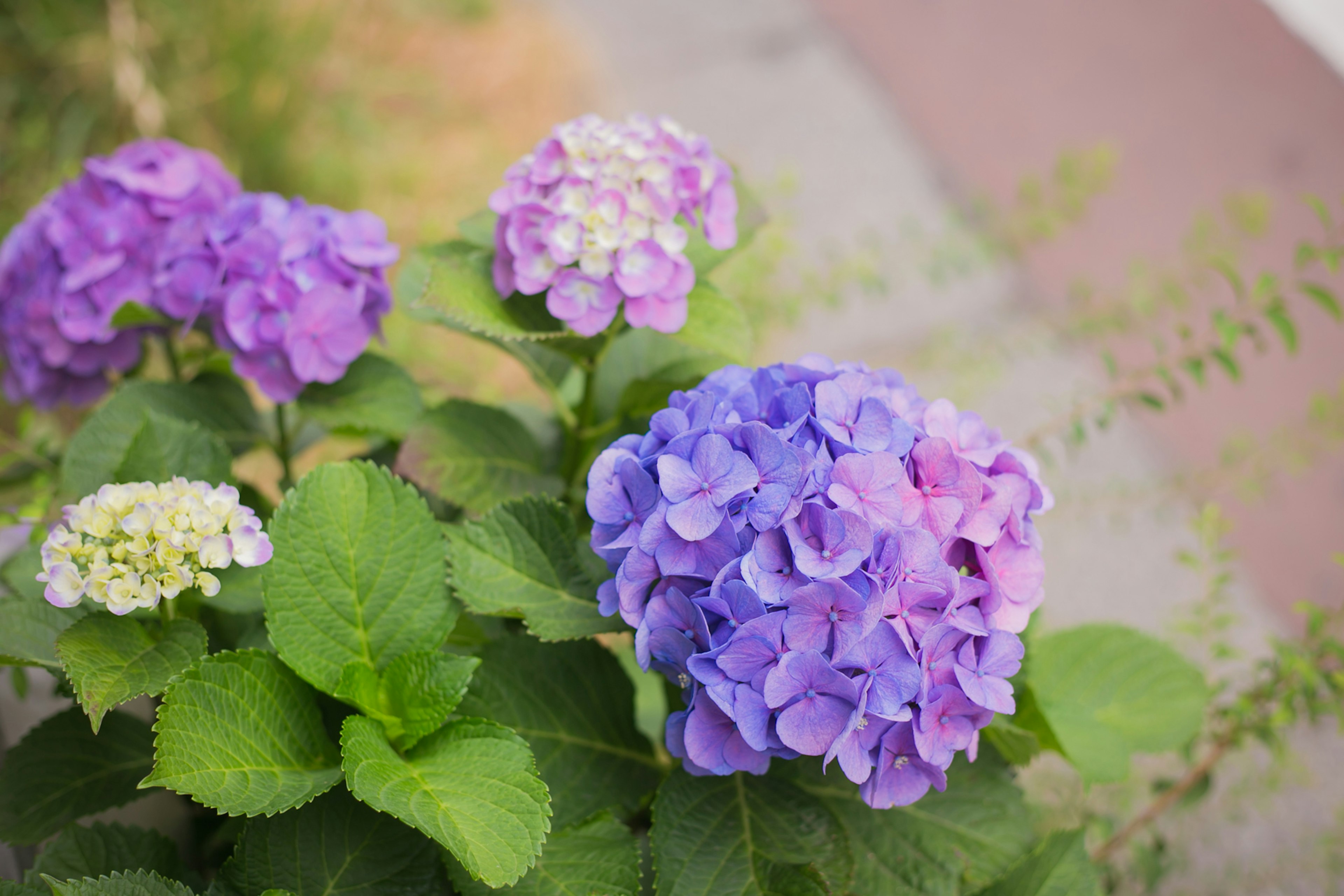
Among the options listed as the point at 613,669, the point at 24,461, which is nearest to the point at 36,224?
the point at 24,461

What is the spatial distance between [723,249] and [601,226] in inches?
4.8

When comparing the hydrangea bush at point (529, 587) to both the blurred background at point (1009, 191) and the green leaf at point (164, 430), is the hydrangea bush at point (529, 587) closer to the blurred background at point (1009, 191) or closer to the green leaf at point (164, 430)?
the green leaf at point (164, 430)

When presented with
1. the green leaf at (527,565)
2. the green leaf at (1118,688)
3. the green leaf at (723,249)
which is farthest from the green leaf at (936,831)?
the green leaf at (723,249)

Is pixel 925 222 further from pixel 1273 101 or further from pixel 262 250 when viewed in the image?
pixel 262 250

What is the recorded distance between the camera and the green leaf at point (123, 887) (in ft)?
2.00

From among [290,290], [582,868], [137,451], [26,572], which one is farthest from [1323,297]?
[26,572]

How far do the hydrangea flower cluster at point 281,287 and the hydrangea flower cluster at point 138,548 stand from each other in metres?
0.21

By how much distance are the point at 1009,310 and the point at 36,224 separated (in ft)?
5.59

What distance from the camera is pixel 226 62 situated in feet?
7.66

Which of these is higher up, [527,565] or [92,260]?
[527,565]

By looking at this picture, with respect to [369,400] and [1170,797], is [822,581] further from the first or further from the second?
[1170,797]

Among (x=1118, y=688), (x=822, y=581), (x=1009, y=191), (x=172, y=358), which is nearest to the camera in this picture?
(x=822, y=581)

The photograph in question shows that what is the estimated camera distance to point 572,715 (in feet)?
2.76

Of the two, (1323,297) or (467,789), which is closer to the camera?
(467,789)
